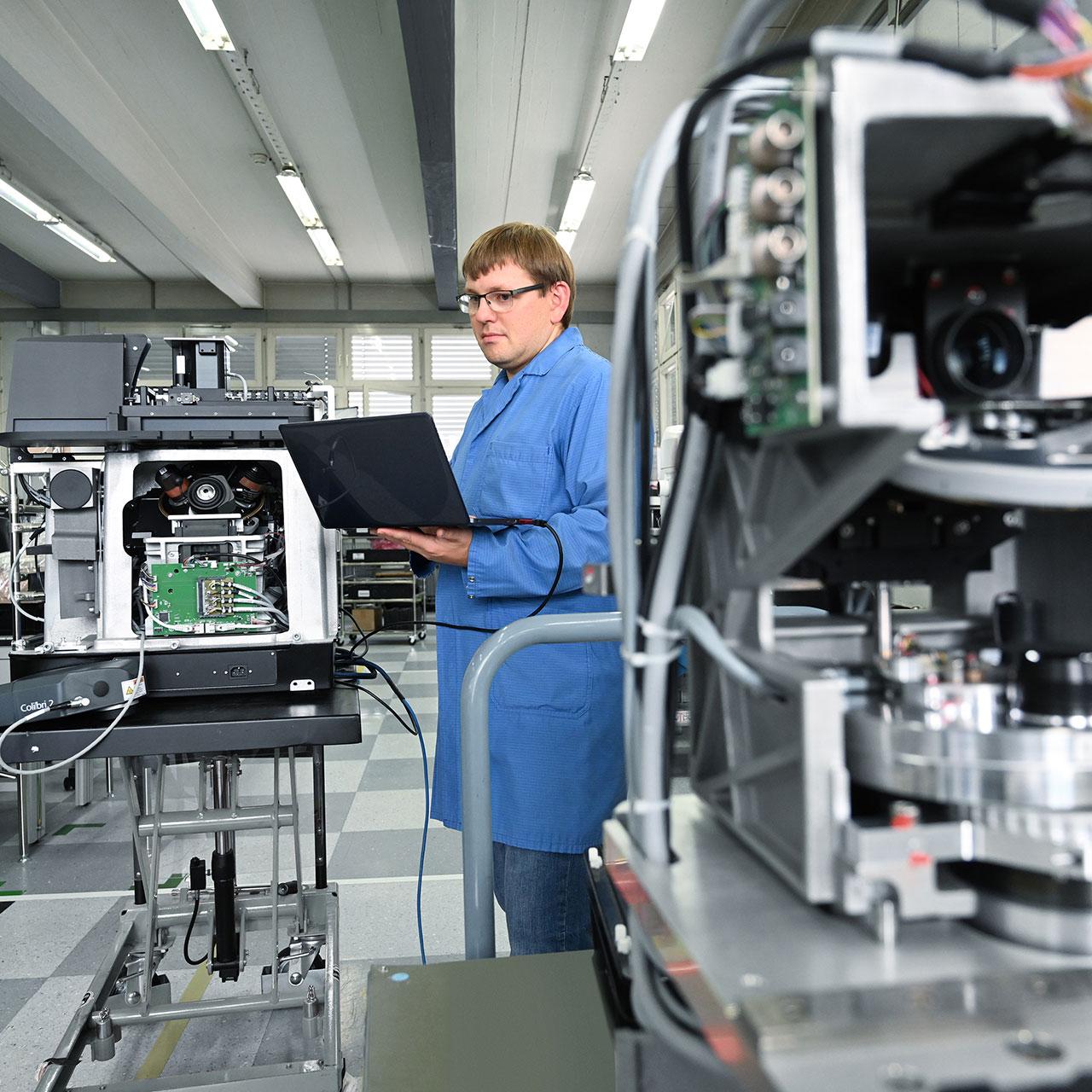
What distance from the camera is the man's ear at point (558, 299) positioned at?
1.31m

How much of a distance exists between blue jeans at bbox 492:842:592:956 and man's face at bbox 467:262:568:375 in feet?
2.38

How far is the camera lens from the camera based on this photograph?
17.6 inches

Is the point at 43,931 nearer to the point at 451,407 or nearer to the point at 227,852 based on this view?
the point at 227,852

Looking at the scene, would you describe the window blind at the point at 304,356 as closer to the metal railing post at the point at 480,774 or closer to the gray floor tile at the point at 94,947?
the gray floor tile at the point at 94,947

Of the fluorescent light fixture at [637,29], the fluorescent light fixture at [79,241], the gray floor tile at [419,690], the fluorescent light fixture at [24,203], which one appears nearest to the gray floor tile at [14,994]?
the gray floor tile at [419,690]

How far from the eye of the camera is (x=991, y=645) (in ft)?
1.61

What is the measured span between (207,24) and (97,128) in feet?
3.95

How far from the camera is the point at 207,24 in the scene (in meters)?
3.75

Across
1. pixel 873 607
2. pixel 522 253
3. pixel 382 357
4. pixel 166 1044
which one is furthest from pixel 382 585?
pixel 873 607

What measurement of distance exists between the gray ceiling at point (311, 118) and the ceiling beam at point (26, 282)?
5.4 inches

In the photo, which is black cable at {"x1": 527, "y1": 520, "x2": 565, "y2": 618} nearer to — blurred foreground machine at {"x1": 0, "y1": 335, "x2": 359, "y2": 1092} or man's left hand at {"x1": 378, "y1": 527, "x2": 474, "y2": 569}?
man's left hand at {"x1": 378, "y1": 527, "x2": 474, "y2": 569}

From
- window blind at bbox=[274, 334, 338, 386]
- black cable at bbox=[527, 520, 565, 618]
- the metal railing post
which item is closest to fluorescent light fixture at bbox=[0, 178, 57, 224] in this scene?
window blind at bbox=[274, 334, 338, 386]

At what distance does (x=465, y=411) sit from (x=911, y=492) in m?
7.98

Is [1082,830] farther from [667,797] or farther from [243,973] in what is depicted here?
[243,973]
